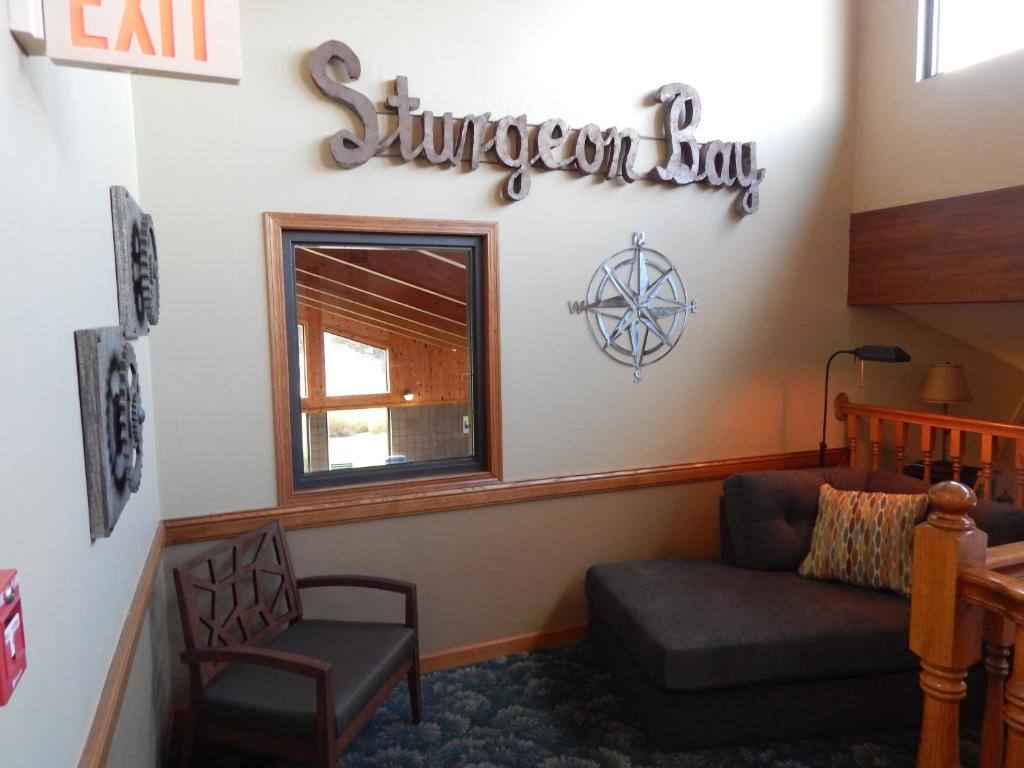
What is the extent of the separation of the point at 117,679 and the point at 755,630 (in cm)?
197

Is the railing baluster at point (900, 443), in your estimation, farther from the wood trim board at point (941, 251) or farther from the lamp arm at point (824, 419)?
the wood trim board at point (941, 251)

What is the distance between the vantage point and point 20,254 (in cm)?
103

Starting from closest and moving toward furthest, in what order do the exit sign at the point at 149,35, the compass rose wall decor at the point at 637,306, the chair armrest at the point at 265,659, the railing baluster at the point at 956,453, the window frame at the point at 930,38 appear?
the exit sign at the point at 149,35, the chair armrest at the point at 265,659, the railing baluster at the point at 956,453, the compass rose wall decor at the point at 637,306, the window frame at the point at 930,38

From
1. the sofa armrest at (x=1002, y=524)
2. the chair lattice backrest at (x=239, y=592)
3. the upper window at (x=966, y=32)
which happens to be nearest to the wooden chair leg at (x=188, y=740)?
the chair lattice backrest at (x=239, y=592)

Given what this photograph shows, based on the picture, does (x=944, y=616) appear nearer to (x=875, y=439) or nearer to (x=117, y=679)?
(x=117, y=679)

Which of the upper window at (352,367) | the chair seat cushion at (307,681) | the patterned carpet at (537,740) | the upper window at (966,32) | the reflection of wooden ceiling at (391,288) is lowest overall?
the patterned carpet at (537,740)

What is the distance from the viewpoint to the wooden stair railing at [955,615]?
57.6 inches

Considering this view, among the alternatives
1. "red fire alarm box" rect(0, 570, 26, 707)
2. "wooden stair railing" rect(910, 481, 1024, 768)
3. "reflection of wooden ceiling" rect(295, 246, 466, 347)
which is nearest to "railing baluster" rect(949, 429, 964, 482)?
"wooden stair railing" rect(910, 481, 1024, 768)

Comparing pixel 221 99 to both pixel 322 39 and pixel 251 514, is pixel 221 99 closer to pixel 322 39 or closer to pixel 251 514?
pixel 322 39

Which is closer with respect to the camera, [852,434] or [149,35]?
[149,35]

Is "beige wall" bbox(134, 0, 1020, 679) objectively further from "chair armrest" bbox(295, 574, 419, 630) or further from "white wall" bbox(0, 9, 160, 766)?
"white wall" bbox(0, 9, 160, 766)

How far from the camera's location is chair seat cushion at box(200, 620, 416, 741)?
6.58 ft

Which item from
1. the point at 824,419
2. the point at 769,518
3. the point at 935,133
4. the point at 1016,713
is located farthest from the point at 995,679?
the point at 935,133

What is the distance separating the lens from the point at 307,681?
214cm
